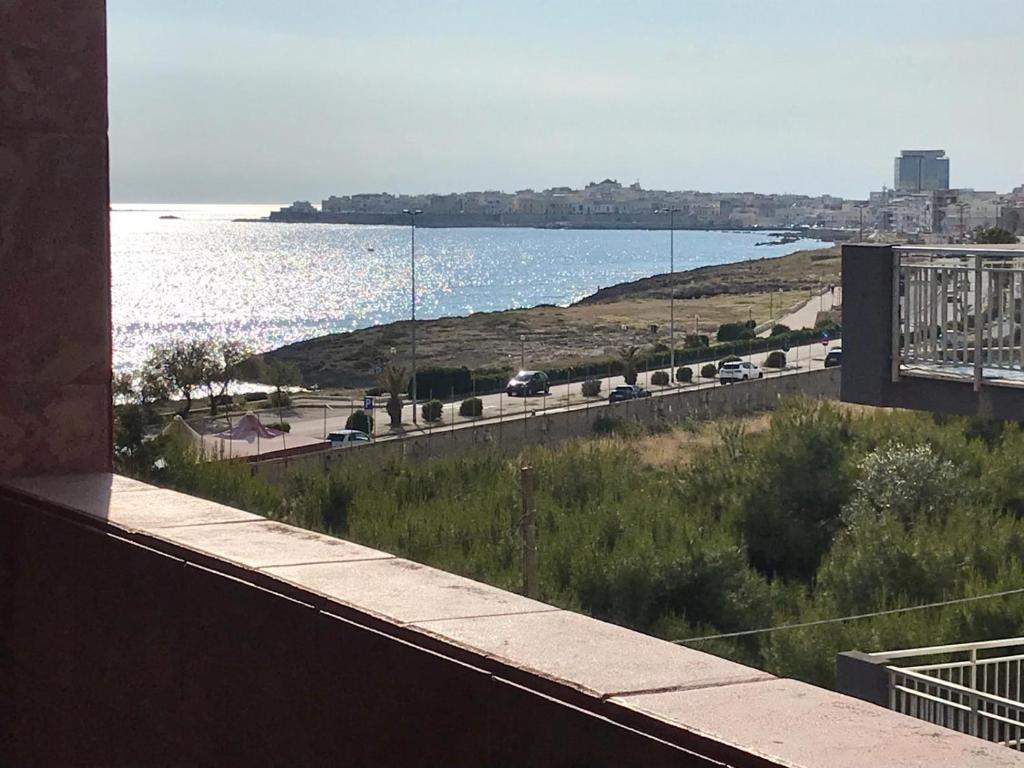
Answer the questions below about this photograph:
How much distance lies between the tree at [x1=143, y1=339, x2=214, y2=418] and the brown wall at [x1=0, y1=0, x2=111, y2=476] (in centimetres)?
4561

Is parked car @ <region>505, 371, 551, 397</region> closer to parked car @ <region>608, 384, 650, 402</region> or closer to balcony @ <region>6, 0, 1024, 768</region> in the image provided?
parked car @ <region>608, 384, 650, 402</region>

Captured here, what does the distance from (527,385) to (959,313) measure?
45.9 meters

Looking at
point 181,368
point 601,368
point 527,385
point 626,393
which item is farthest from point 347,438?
point 601,368

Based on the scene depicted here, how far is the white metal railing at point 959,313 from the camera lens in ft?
28.5

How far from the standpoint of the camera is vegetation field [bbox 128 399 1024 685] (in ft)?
54.1

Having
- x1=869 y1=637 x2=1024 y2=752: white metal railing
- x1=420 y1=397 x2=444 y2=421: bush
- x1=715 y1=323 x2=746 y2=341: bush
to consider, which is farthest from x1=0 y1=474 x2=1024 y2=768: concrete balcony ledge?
x1=715 y1=323 x2=746 y2=341: bush

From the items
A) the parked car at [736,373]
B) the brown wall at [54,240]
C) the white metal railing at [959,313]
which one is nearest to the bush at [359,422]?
the parked car at [736,373]

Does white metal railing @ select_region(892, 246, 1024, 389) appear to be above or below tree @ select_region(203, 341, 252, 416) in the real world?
above

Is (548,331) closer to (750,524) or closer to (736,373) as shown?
(736,373)

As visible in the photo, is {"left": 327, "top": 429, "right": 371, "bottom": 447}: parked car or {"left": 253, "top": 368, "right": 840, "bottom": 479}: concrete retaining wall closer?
{"left": 253, "top": 368, "right": 840, "bottom": 479}: concrete retaining wall

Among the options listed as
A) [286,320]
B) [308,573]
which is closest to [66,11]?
[308,573]

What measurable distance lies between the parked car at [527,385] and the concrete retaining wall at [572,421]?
894cm

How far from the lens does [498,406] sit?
50531mm

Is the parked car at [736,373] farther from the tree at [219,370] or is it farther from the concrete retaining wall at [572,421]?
the tree at [219,370]
